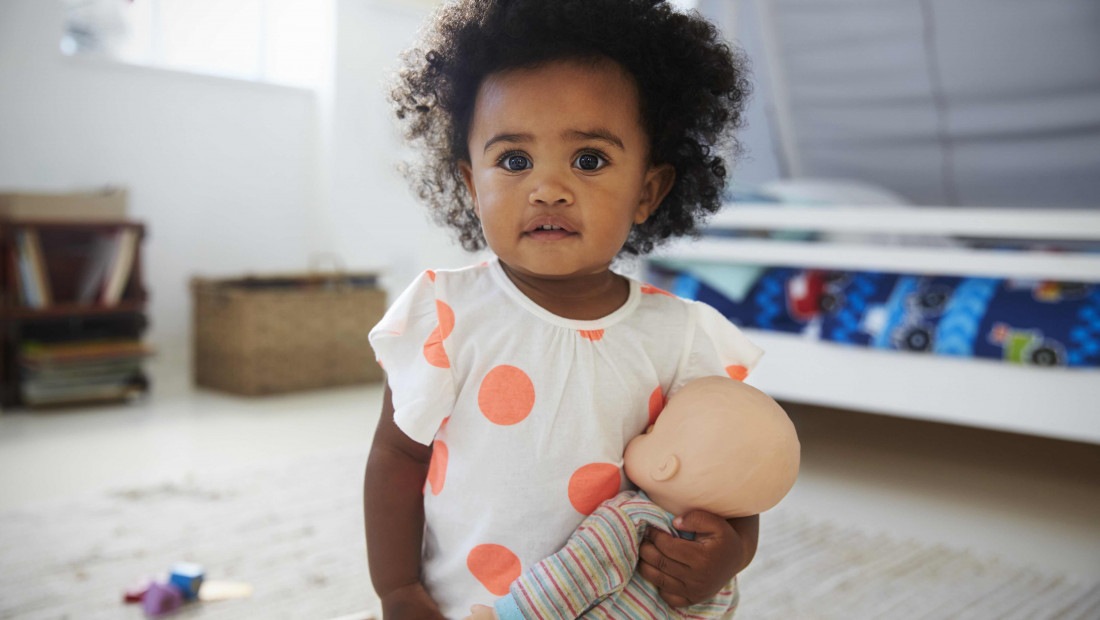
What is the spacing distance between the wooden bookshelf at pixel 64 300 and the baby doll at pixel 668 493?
2.16m

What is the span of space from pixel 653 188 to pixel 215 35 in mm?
2727

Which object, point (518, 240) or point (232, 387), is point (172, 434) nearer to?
point (232, 387)

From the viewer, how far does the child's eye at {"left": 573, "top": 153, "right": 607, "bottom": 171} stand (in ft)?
2.14

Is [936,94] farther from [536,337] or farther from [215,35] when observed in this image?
[215,35]

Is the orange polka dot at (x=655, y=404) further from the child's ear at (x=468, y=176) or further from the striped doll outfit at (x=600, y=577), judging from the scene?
the child's ear at (x=468, y=176)

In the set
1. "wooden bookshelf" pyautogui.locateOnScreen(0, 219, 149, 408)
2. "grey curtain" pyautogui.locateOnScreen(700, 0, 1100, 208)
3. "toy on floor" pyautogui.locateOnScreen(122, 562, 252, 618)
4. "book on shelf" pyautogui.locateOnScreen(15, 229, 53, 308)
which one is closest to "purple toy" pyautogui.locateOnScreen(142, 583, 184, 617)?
"toy on floor" pyautogui.locateOnScreen(122, 562, 252, 618)

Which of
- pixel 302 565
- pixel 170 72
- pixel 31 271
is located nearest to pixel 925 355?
pixel 302 565

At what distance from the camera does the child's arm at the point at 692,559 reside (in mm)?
617

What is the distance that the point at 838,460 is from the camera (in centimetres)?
199

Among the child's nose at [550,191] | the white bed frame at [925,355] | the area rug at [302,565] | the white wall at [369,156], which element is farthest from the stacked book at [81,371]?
the child's nose at [550,191]

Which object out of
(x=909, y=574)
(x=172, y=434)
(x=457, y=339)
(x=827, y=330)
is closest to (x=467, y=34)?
(x=457, y=339)

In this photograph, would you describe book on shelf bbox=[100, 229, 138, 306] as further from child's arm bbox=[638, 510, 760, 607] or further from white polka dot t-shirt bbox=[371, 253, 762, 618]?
child's arm bbox=[638, 510, 760, 607]

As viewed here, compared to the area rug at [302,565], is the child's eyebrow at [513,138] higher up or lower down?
higher up

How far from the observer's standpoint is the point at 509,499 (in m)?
0.64
